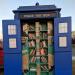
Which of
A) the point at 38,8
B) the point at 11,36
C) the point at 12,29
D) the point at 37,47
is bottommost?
the point at 37,47

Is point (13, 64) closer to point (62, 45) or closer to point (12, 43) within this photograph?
point (12, 43)

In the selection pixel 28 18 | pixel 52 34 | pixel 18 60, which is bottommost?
pixel 18 60

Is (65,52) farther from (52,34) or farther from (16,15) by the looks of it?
(16,15)

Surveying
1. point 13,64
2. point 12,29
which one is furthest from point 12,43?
point 13,64

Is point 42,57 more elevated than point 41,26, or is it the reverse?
point 41,26

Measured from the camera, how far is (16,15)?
25.6 feet

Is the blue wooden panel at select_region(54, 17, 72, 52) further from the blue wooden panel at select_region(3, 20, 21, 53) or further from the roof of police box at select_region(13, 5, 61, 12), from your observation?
the blue wooden panel at select_region(3, 20, 21, 53)

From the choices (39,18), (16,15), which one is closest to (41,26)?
(39,18)

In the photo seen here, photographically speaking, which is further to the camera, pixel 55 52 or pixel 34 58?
pixel 34 58

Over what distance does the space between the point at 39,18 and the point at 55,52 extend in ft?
3.80

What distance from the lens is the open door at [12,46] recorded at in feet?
25.6

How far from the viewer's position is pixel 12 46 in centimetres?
785

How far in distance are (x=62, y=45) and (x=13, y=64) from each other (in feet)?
5.38

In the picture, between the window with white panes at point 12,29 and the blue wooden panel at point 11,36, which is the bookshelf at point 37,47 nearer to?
the blue wooden panel at point 11,36
